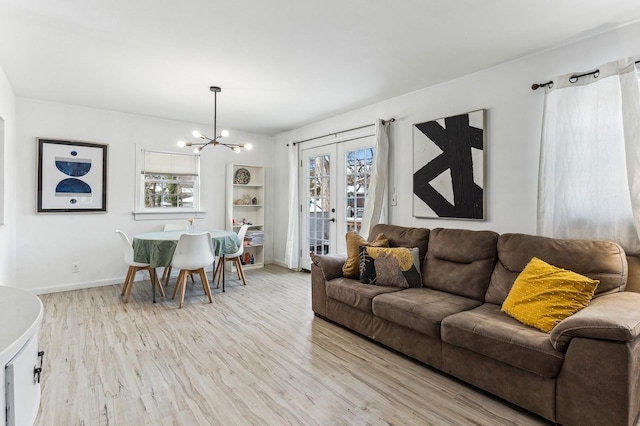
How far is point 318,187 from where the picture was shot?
5.31m

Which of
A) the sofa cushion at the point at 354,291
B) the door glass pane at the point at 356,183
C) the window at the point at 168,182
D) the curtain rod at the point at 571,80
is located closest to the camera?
the curtain rod at the point at 571,80

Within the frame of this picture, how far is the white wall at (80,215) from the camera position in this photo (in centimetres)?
413

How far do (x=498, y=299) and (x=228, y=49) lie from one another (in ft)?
9.51

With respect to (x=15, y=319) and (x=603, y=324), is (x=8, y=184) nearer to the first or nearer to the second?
(x=15, y=319)

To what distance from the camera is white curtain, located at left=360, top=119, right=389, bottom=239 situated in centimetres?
404

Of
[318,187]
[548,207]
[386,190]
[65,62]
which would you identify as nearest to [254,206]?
[318,187]

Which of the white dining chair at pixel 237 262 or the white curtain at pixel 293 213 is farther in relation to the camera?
the white curtain at pixel 293 213

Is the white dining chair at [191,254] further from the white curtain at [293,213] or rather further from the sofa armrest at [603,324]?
the sofa armrest at [603,324]

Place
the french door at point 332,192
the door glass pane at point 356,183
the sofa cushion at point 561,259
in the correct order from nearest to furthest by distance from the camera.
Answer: the sofa cushion at point 561,259 < the door glass pane at point 356,183 < the french door at point 332,192

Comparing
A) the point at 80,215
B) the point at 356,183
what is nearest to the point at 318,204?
the point at 356,183

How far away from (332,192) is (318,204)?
0.42 metres

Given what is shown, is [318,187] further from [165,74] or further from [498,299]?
[498,299]

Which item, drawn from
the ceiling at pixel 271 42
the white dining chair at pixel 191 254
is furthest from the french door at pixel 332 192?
the white dining chair at pixel 191 254

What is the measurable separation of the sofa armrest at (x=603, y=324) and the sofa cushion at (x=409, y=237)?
4.66 feet
